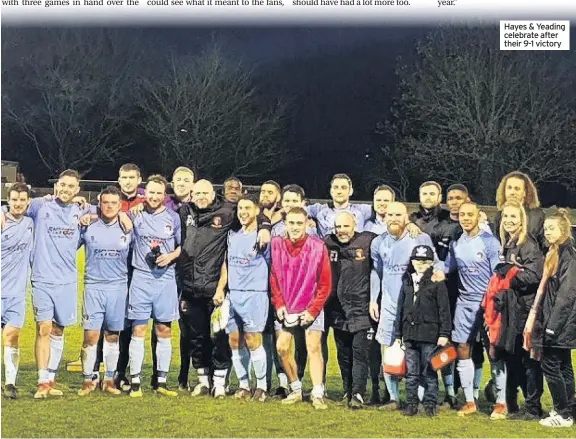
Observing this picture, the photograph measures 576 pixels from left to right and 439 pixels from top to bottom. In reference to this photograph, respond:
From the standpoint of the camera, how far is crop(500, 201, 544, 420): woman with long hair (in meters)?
5.69

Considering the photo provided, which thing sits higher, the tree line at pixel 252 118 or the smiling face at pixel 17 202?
the tree line at pixel 252 118

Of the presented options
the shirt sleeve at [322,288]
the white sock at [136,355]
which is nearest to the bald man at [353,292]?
the shirt sleeve at [322,288]

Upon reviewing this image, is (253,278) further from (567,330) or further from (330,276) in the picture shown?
(567,330)

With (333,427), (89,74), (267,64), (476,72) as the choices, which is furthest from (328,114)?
(333,427)

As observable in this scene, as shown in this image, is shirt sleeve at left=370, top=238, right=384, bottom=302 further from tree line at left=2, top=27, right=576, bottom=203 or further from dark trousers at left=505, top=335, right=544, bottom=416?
dark trousers at left=505, top=335, right=544, bottom=416

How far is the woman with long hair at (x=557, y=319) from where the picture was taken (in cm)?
543

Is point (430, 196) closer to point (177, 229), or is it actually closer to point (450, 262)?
point (450, 262)

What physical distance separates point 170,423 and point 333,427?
109cm

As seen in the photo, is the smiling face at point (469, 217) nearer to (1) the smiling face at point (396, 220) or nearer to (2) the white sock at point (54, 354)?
(1) the smiling face at point (396, 220)

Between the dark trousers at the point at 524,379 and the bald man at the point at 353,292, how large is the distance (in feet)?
3.28

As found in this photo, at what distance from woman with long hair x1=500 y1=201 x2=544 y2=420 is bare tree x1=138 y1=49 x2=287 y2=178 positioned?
6.69ft

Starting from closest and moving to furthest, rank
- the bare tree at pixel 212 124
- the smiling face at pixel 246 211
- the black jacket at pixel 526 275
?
the black jacket at pixel 526 275, the smiling face at pixel 246 211, the bare tree at pixel 212 124

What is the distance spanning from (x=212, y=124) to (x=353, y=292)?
A: 201 centimetres

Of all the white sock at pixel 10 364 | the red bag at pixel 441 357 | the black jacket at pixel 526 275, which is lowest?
the white sock at pixel 10 364
